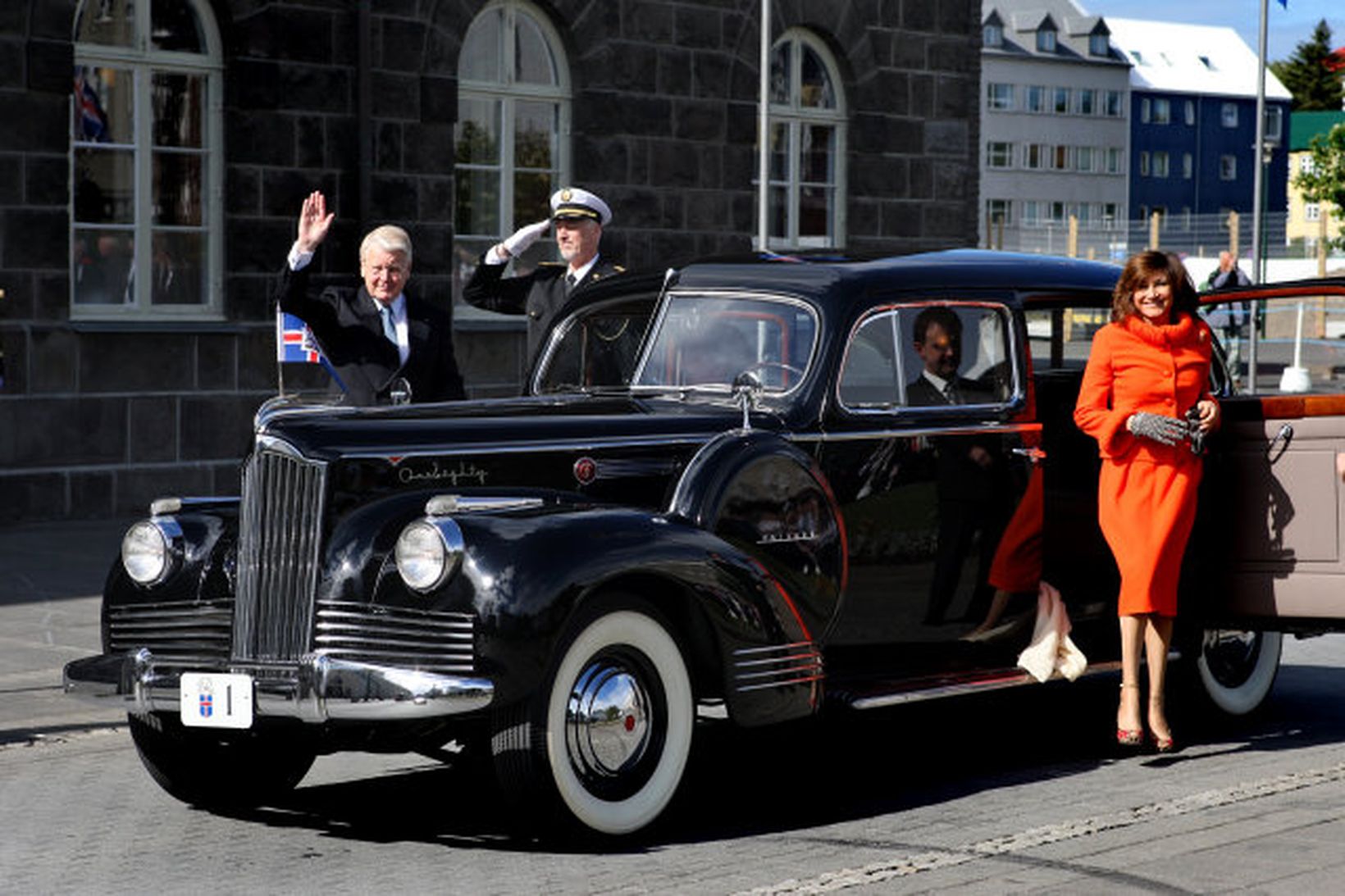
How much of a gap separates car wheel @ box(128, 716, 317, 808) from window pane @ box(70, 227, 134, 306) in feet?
Result: 32.4

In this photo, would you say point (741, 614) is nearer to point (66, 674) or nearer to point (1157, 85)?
point (66, 674)

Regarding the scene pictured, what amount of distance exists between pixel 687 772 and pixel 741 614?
127 cm

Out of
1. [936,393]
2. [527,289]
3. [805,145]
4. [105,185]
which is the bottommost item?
[936,393]

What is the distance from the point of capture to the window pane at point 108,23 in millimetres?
17000

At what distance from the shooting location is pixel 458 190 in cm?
1980

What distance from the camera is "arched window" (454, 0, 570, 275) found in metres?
19.8

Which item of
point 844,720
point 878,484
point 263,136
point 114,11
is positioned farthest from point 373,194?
point 878,484

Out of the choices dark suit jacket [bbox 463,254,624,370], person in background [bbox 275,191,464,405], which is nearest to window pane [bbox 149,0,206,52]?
dark suit jacket [bbox 463,254,624,370]

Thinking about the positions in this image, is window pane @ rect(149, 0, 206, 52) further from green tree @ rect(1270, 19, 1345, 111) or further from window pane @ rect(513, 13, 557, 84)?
green tree @ rect(1270, 19, 1345, 111)

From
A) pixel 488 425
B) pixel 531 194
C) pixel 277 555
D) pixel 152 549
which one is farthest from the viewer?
pixel 531 194

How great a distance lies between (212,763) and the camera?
7.65 meters

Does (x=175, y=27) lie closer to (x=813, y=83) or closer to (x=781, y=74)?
(x=781, y=74)

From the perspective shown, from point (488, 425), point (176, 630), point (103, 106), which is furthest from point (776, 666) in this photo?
point (103, 106)

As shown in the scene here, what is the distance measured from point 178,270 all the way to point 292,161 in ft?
4.22
